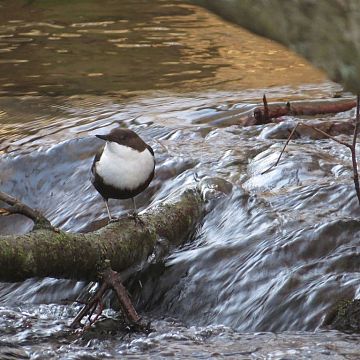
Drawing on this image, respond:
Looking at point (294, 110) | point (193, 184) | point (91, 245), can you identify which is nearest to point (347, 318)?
point (91, 245)

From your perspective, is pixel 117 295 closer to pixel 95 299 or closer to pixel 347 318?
pixel 95 299

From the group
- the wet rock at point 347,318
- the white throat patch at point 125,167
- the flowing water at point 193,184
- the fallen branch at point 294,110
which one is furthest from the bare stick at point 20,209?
the fallen branch at point 294,110

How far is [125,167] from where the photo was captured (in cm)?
468

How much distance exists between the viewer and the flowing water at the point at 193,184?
382cm

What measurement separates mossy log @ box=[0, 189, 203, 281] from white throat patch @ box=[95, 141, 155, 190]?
204 millimetres

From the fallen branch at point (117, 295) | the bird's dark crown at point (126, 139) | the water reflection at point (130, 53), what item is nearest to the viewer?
the fallen branch at point (117, 295)

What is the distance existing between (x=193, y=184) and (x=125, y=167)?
615 millimetres

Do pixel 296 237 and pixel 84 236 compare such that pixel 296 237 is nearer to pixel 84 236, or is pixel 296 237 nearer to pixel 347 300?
pixel 347 300

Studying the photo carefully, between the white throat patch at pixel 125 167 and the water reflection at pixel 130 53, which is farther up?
the white throat patch at pixel 125 167

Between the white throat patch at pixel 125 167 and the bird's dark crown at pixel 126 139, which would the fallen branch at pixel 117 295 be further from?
the bird's dark crown at pixel 126 139

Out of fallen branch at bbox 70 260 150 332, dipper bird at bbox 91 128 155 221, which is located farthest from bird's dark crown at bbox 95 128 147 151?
fallen branch at bbox 70 260 150 332

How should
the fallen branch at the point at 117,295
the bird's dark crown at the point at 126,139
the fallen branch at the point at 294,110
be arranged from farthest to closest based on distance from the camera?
the fallen branch at the point at 294,110
the bird's dark crown at the point at 126,139
the fallen branch at the point at 117,295

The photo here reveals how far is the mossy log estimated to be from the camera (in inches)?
143

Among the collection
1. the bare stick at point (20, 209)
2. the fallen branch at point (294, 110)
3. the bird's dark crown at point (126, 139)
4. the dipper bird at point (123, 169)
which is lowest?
the fallen branch at point (294, 110)
